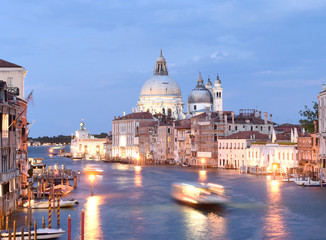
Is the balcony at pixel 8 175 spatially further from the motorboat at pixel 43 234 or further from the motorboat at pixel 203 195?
the motorboat at pixel 203 195

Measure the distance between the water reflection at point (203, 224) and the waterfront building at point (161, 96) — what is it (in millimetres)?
112688

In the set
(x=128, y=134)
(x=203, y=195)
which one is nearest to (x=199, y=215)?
(x=203, y=195)

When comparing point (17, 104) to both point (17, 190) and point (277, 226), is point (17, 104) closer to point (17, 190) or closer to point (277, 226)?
point (17, 190)

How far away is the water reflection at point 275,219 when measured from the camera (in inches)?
1205

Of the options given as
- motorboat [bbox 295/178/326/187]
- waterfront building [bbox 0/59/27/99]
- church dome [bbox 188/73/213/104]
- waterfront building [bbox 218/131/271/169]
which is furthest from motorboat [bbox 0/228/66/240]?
church dome [bbox 188/73/213/104]

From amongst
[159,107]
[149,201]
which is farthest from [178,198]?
[159,107]

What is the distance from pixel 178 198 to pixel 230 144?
41462 mm

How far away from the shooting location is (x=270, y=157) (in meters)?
73.6

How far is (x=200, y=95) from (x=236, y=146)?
56.1 meters

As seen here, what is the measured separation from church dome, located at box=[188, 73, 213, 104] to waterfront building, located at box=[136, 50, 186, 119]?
9837 mm

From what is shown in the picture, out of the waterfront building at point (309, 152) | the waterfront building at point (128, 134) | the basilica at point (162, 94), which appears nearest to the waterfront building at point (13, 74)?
the waterfront building at point (309, 152)

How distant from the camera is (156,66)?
518 ft

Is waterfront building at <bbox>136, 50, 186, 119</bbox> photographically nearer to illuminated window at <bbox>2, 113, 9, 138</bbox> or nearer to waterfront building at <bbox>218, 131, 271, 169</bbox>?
waterfront building at <bbox>218, 131, 271, 169</bbox>

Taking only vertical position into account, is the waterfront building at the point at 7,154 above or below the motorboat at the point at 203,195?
above
